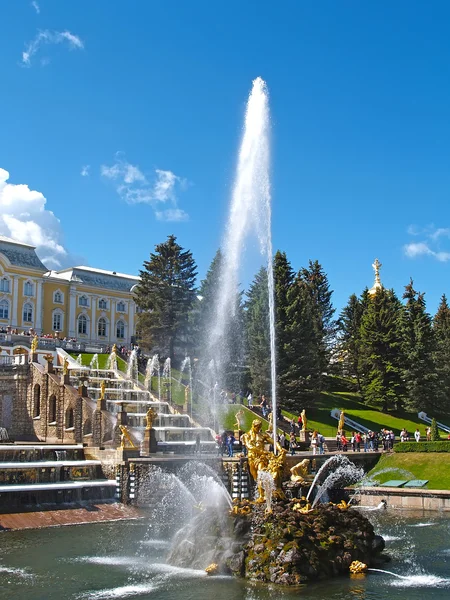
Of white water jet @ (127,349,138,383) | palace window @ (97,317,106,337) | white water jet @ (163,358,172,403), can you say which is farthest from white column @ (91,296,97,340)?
white water jet @ (127,349,138,383)

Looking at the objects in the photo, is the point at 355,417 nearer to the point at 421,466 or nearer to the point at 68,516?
the point at 421,466

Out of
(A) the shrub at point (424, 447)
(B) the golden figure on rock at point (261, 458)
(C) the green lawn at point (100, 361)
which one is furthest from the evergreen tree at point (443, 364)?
(B) the golden figure on rock at point (261, 458)

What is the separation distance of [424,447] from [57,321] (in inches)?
1860

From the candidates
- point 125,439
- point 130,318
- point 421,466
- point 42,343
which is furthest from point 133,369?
point 130,318

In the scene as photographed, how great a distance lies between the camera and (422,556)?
18.3 meters

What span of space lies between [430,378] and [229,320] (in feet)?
53.8

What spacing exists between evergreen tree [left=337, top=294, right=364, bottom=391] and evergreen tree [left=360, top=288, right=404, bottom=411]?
2445mm

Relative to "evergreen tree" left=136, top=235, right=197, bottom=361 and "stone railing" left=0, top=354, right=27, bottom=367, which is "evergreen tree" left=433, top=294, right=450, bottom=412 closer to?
"evergreen tree" left=136, top=235, right=197, bottom=361

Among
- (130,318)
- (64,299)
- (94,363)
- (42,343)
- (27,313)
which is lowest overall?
(94,363)

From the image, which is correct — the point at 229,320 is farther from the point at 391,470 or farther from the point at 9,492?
the point at 9,492

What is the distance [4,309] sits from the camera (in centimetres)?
6762

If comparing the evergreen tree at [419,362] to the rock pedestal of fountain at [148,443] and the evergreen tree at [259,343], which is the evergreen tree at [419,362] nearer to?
the evergreen tree at [259,343]

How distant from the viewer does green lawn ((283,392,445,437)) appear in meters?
47.9

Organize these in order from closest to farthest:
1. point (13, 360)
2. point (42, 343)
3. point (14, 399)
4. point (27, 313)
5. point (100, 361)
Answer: point (14, 399) → point (13, 360) → point (42, 343) → point (100, 361) → point (27, 313)
